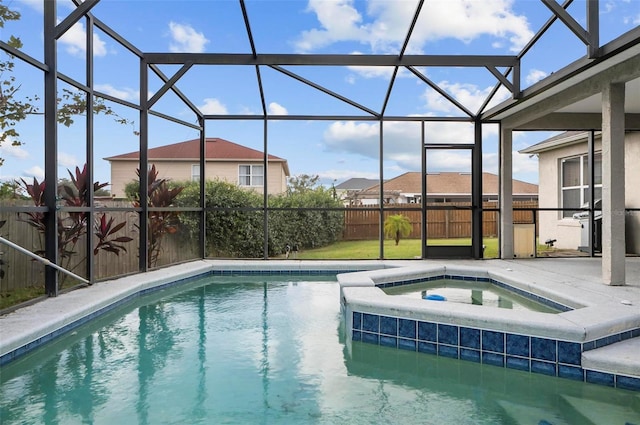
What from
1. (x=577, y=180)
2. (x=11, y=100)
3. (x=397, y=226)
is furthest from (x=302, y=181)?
(x=11, y=100)

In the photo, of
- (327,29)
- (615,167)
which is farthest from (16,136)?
(615,167)

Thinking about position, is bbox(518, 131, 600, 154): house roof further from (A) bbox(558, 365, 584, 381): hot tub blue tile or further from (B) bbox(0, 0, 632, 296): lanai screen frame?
(A) bbox(558, 365, 584, 381): hot tub blue tile

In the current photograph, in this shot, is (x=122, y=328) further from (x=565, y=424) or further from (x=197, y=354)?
(x=565, y=424)

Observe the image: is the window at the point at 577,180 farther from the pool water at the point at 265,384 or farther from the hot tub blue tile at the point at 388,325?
the pool water at the point at 265,384

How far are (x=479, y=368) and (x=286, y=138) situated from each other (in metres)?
13.2

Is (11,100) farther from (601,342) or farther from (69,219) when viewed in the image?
(601,342)

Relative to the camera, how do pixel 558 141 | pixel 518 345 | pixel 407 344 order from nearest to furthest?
pixel 518 345, pixel 407 344, pixel 558 141

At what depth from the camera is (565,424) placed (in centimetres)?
258

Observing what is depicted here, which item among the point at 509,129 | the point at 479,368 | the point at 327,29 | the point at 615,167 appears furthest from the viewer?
the point at 509,129

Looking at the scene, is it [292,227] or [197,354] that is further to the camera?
[292,227]

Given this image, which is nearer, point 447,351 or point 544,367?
point 544,367

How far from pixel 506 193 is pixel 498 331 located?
19.7 ft

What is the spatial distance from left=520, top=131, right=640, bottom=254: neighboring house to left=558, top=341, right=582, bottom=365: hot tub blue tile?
25.1 feet

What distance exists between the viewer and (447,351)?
3846 millimetres
